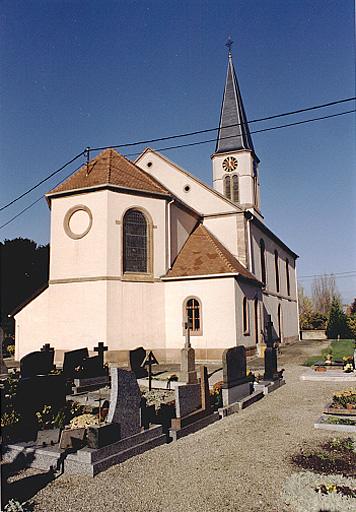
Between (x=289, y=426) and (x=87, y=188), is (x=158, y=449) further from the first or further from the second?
(x=87, y=188)

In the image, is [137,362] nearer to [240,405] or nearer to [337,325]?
[240,405]

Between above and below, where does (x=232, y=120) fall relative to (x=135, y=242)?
above

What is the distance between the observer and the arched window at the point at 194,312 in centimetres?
1970

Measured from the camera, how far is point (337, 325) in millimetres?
35562

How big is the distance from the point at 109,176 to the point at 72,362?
29.9 feet

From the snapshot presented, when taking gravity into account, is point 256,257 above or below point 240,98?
below

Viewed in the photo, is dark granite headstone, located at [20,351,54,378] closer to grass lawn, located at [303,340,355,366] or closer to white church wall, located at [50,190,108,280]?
white church wall, located at [50,190,108,280]

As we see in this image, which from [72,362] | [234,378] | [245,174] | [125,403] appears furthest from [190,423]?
[245,174]

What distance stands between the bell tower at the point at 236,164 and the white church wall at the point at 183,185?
15.5ft

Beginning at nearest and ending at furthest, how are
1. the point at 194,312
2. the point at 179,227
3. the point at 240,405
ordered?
1. the point at 240,405
2. the point at 194,312
3. the point at 179,227

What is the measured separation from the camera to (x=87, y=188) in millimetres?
19125

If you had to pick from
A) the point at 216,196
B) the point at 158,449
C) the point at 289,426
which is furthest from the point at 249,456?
the point at 216,196

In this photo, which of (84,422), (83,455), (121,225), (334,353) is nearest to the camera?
(83,455)

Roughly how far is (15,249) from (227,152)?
16200mm
